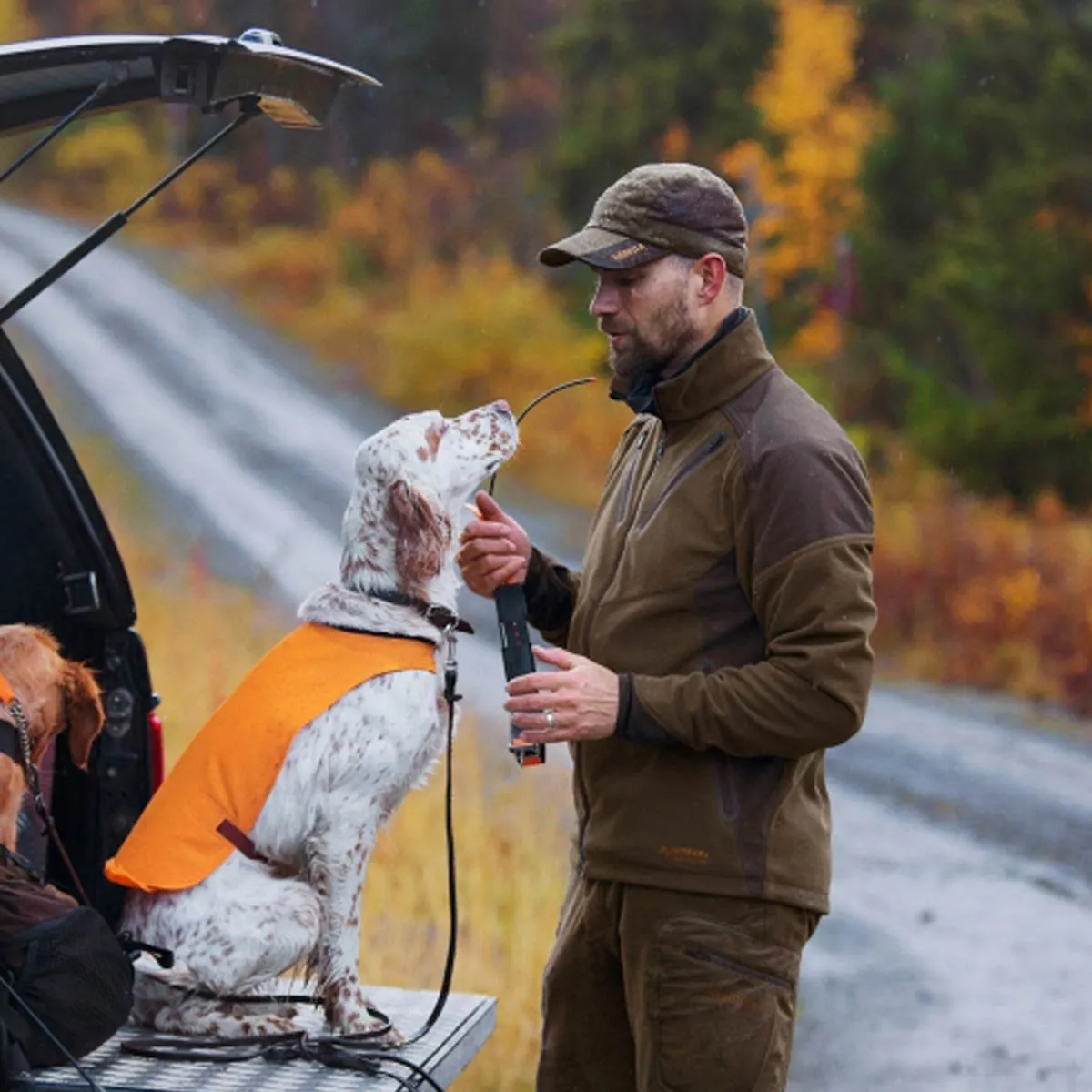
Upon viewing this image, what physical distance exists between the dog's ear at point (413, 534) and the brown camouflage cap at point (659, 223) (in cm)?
59

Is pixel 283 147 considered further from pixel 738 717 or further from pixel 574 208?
pixel 738 717

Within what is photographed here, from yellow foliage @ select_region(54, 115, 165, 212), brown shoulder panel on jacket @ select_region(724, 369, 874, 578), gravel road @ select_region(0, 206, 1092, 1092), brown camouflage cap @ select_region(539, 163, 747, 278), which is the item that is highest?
yellow foliage @ select_region(54, 115, 165, 212)

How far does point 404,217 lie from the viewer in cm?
877

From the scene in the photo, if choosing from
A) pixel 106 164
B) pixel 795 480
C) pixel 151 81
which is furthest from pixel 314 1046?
pixel 106 164

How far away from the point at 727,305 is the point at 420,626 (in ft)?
2.76

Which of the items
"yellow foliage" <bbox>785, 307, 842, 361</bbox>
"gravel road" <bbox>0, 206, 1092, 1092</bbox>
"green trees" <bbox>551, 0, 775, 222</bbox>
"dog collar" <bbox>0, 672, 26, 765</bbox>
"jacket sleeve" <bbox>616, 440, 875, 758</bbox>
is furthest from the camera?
"green trees" <bbox>551, 0, 775, 222</bbox>

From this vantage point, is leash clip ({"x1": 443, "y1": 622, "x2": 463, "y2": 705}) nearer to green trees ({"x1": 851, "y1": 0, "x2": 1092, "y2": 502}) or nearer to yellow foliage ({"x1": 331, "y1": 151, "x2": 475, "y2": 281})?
green trees ({"x1": 851, "y1": 0, "x2": 1092, "y2": 502})

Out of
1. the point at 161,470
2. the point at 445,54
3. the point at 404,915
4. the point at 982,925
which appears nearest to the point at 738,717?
the point at 404,915

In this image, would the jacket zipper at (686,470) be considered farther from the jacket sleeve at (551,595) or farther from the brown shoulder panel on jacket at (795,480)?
the jacket sleeve at (551,595)

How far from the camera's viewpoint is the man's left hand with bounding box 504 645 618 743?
2.71 m

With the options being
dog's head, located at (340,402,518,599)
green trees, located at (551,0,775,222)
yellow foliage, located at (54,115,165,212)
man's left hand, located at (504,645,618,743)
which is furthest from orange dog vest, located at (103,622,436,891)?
yellow foliage, located at (54,115,165,212)

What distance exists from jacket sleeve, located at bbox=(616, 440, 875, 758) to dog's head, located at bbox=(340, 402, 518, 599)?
2.09 feet

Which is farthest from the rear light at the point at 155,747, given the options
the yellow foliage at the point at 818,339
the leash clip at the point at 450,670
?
the yellow foliage at the point at 818,339

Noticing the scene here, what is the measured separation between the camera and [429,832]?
6.40 m
